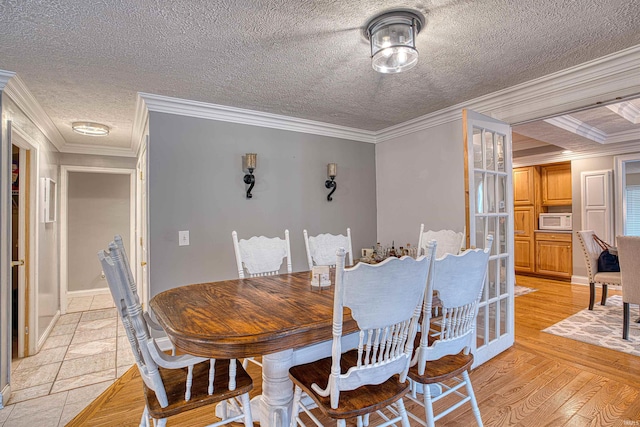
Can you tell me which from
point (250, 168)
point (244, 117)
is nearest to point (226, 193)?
point (250, 168)

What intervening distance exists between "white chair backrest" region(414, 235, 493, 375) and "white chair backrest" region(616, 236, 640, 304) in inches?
100

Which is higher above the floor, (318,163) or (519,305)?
(318,163)

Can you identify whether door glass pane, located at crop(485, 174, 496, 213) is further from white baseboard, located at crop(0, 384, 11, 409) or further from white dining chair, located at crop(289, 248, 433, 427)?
white baseboard, located at crop(0, 384, 11, 409)

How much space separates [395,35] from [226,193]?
210 cm

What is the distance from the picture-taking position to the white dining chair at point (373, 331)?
45.0 inches

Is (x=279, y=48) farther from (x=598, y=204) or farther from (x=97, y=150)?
(x=598, y=204)

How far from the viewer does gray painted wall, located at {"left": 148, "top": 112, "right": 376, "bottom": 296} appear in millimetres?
2863

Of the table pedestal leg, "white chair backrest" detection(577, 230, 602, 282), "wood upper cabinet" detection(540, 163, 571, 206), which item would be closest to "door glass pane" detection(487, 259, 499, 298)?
the table pedestal leg

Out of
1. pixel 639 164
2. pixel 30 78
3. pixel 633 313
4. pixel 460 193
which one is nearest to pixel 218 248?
pixel 30 78

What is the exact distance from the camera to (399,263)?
1187mm

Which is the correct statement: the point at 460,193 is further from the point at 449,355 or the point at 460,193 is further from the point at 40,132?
the point at 40,132

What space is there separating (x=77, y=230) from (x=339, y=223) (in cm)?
427

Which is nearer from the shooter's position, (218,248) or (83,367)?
(83,367)

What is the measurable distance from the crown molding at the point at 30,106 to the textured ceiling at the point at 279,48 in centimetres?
7
